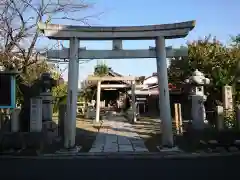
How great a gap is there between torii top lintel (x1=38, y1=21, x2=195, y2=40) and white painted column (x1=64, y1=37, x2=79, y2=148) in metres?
0.37

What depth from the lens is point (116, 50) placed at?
14828 millimetres

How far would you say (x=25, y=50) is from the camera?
22109 millimetres

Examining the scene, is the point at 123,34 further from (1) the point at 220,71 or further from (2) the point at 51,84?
(1) the point at 220,71

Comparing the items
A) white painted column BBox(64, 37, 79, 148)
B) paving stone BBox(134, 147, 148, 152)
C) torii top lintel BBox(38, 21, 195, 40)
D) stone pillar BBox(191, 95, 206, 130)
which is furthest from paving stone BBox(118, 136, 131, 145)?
torii top lintel BBox(38, 21, 195, 40)

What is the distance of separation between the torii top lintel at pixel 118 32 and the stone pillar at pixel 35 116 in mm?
2624

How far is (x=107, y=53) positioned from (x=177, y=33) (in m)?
2.85

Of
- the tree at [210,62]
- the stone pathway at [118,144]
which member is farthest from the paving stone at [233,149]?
the tree at [210,62]

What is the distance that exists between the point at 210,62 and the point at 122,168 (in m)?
19.7

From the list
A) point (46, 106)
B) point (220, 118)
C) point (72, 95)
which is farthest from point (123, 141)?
point (220, 118)

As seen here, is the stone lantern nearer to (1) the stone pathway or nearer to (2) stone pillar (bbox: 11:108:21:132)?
(1) the stone pathway

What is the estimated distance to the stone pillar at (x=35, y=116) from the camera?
14297 mm

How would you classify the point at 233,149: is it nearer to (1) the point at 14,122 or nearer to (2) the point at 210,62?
(1) the point at 14,122

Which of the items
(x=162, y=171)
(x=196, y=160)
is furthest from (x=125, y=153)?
(x=162, y=171)

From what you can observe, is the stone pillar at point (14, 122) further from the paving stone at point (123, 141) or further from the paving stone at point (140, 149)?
the paving stone at point (140, 149)
